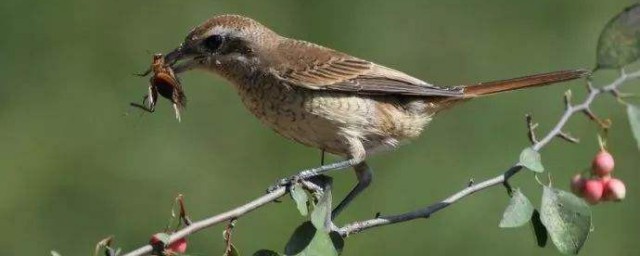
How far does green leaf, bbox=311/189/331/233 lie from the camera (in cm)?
310

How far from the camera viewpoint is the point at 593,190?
3846mm

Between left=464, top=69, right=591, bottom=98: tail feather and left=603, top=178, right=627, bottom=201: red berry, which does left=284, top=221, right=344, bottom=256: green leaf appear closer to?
left=603, top=178, right=627, bottom=201: red berry

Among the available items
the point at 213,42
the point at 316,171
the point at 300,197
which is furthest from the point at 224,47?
the point at 300,197

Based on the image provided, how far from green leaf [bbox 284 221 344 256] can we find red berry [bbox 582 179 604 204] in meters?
0.97

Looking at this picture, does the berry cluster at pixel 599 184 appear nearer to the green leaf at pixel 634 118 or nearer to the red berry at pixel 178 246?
the green leaf at pixel 634 118

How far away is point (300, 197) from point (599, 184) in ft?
3.35

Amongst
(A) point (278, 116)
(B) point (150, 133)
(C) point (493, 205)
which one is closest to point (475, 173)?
(C) point (493, 205)

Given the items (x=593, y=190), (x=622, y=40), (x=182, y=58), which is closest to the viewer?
(x=622, y=40)

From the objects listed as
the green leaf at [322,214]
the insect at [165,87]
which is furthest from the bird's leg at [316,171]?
the insect at [165,87]

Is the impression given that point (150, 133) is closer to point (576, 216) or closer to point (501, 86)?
point (501, 86)

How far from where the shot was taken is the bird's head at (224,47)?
4.23m

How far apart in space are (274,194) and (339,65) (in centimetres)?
155

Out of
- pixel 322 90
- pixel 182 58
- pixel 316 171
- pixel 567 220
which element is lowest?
pixel 567 220

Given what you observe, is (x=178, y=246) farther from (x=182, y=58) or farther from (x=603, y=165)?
(x=603, y=165)
